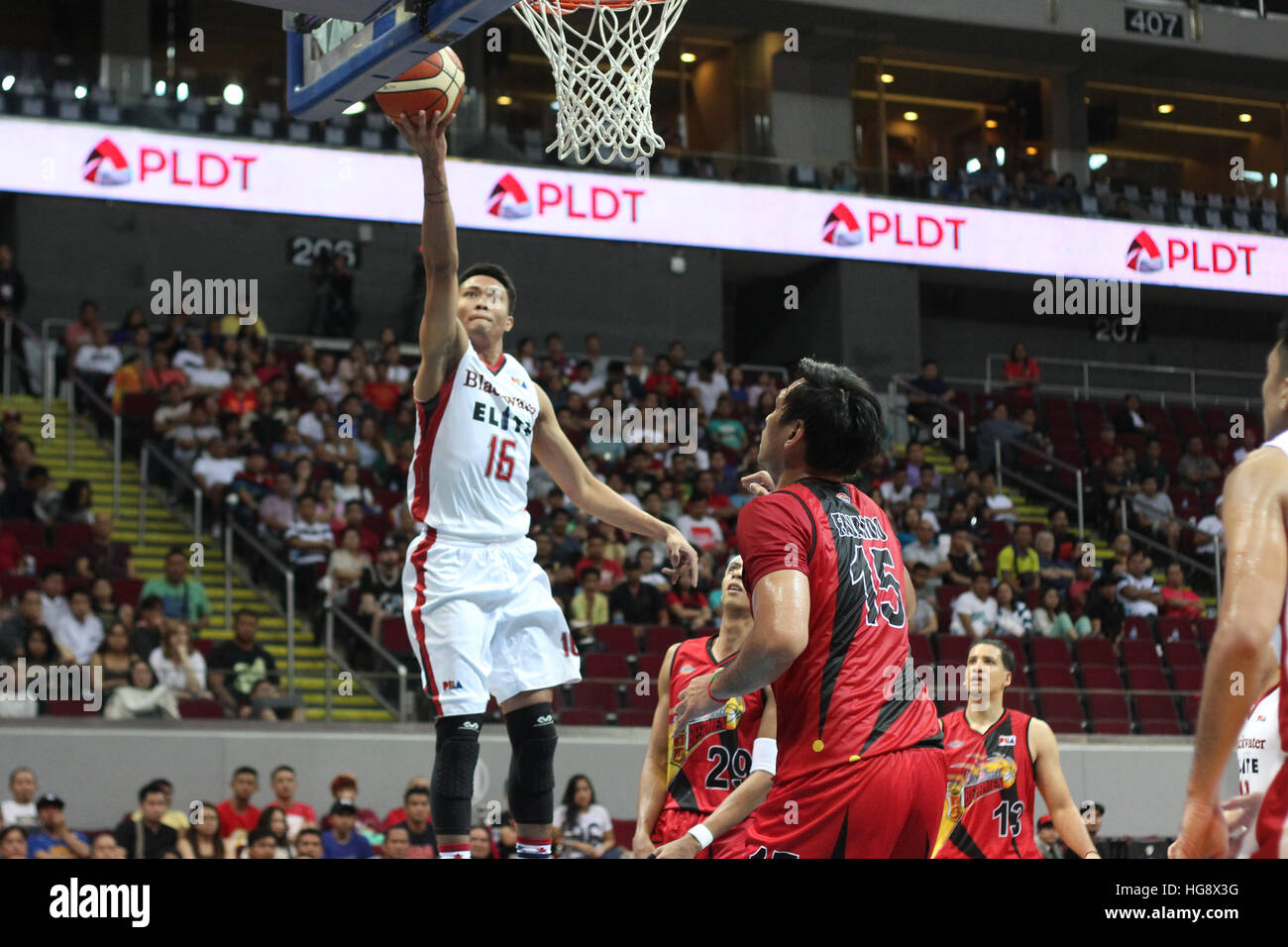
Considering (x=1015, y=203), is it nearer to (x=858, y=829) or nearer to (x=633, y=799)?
(x=633, y=799)

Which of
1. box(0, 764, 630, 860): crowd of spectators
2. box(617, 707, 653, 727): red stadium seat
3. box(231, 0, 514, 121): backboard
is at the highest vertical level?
box(231, 0, 514, 121): backboard

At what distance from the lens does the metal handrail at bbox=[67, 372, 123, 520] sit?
1348 cm

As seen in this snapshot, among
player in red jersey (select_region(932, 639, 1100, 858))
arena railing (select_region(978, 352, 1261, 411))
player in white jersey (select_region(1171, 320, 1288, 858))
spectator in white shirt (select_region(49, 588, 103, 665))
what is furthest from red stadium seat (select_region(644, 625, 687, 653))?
arena railing (select_region(978, 352, 1261, 411))

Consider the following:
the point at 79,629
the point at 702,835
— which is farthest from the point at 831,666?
the point at 79,629

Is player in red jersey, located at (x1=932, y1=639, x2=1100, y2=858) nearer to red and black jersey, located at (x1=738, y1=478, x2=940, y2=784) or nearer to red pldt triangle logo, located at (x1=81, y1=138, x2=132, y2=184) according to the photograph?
red and black jersey, located at (x1=738, y1=478, x2=940, y2=784)

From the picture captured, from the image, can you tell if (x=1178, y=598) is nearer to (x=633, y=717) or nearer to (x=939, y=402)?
(x=939, y=402)

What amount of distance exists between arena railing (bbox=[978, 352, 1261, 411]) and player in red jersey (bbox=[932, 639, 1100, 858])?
16.4 m

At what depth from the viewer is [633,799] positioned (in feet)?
39.8

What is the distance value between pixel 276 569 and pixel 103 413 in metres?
3.80

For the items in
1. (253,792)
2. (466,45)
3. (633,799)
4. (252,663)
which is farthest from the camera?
(466,45)

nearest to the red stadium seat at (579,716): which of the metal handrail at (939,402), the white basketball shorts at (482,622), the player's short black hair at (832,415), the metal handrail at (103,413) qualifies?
the metal handrail at (103,413)
